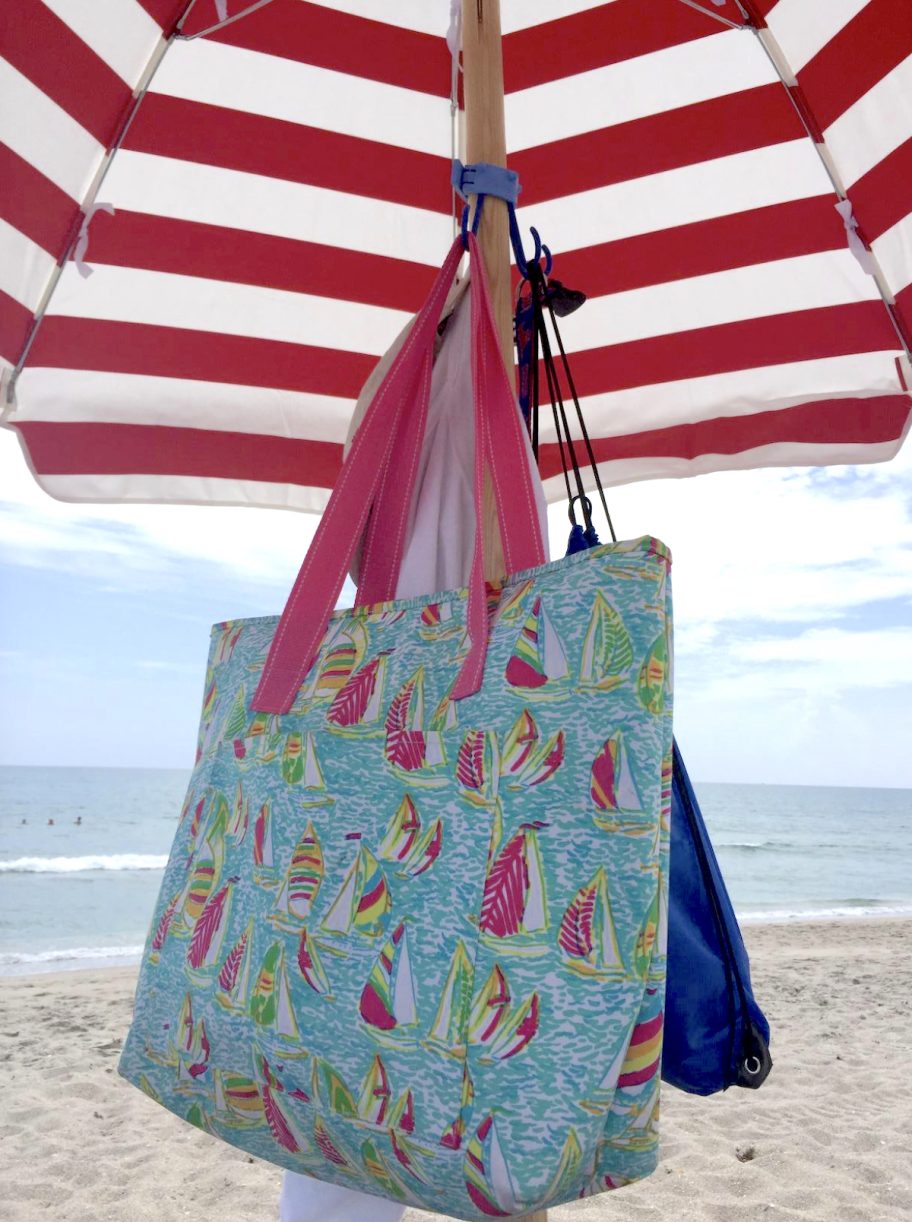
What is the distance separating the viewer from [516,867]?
2.64 feet

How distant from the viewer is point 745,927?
44.3 ft

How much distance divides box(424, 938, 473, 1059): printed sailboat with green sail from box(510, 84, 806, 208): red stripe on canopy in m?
1.84

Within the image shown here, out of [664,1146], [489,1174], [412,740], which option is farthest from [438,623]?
[664,1146]

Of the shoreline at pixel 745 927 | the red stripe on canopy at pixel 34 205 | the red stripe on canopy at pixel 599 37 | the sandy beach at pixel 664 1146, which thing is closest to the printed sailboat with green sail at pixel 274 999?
the red stripe on canopy at pixel 34 205

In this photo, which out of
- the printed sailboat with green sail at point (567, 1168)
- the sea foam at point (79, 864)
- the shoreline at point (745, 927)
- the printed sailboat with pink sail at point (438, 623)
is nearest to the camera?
the printed sailboat with green sail at point (567, 1168)

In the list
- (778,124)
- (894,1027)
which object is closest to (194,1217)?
(778,124)

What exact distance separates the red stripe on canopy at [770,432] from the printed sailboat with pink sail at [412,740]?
1.45 m

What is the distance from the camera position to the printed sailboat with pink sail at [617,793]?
0.78m

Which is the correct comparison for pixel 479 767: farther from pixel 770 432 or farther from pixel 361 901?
pixel 770 432

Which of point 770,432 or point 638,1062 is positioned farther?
point 770,432

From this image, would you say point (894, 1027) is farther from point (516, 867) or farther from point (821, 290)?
point (516, 867)

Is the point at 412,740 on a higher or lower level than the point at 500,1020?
higher

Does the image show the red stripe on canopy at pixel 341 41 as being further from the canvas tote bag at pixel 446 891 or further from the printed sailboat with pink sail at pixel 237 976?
the printed sailboat with pink sail at pixel 237 976

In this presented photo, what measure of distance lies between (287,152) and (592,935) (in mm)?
1911
